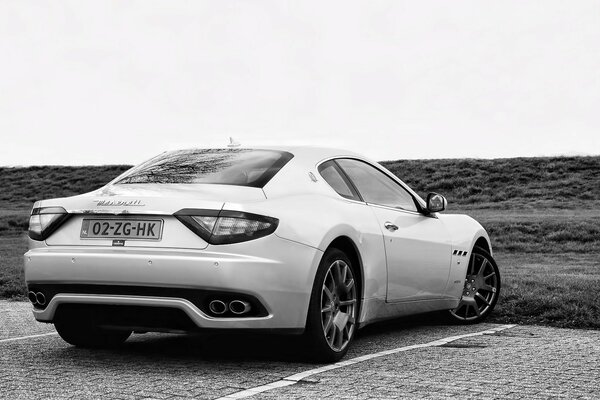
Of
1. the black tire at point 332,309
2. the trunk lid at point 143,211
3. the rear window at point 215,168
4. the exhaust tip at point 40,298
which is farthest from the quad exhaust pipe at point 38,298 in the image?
the black tire at point 332,309

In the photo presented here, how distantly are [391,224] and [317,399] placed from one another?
8.26ft

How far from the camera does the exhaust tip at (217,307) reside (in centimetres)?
586

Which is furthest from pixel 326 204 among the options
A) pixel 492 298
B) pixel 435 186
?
pixel 435 186

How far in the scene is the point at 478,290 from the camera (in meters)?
8.91

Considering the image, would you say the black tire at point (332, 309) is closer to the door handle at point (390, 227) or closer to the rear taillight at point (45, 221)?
the door handle at point (390, 227)

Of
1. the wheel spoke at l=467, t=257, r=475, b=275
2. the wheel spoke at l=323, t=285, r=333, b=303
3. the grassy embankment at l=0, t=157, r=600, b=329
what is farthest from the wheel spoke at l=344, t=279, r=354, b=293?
the grassy embankment at l=0, t=157, r=600, b=329

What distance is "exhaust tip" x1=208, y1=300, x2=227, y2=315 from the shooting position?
19.2 ft

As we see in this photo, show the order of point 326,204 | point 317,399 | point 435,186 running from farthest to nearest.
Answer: point 435,186 → point 326,204 → point 317,399

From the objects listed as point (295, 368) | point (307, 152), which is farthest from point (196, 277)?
point (307, 152)

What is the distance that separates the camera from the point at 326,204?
21.4ft

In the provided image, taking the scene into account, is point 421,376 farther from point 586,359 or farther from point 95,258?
point 95,258

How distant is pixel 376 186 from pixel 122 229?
2.34 m

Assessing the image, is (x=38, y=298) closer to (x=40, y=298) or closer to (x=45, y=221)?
(x=40, y=298)

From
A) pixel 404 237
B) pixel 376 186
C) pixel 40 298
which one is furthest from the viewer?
pixel 376 186
